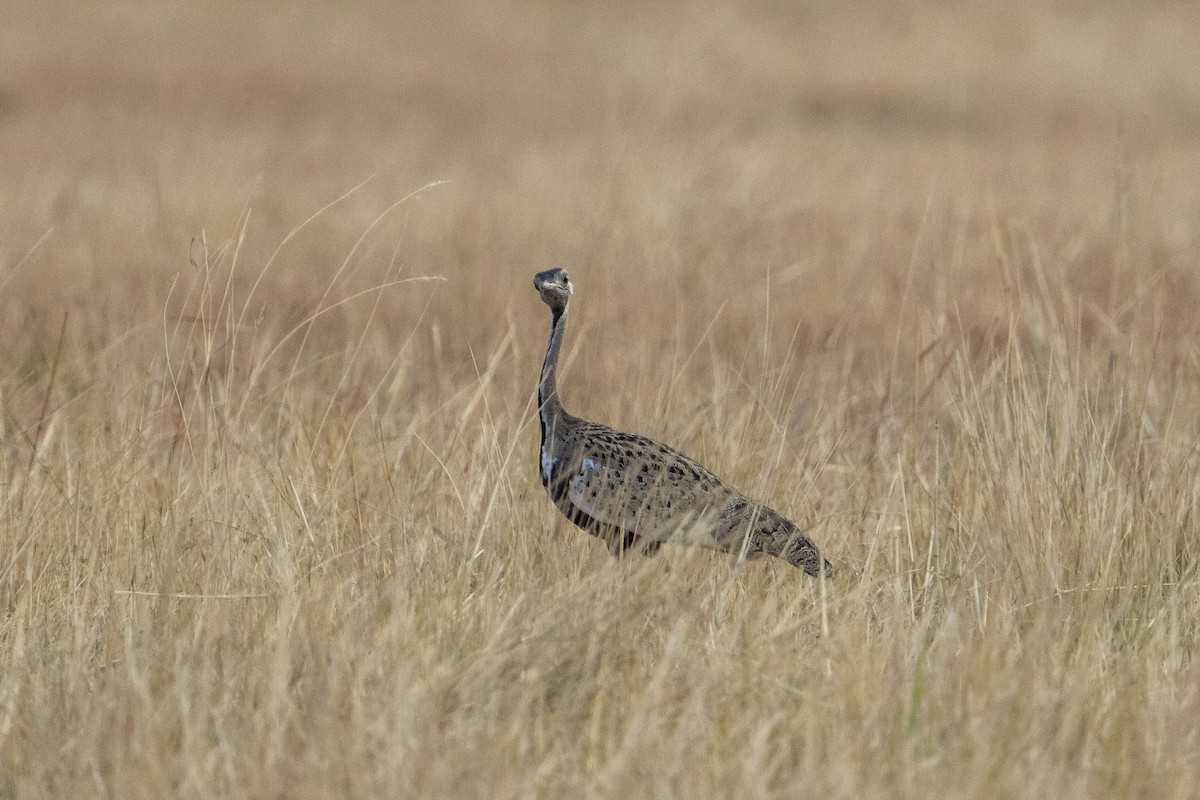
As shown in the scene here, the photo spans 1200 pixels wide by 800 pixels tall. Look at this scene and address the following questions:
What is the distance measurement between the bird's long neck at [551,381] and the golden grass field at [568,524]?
0.15 metres

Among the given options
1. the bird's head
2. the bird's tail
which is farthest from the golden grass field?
the bird's head

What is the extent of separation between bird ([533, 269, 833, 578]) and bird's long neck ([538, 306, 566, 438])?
A: 5 cm

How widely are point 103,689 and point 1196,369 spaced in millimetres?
3960

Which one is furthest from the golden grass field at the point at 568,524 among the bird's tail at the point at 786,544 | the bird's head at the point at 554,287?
the bird's head at the point at 554,287

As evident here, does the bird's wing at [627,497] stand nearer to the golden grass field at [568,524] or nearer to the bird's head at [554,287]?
the golden grass field at [568,524]

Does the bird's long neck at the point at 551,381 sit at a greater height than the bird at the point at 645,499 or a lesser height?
greater

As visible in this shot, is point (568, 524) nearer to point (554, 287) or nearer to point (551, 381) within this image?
point (551, 381)

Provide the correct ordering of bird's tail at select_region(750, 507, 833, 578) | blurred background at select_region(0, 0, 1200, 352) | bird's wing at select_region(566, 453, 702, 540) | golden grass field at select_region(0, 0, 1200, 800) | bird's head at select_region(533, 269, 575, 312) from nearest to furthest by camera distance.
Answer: golden grass field at select_region(0, 0, 1200, 800) < bird's tail at select_region(750, 507, 833, 578) < bird's wing at select_region(566, 453, 702, 540) < bird's head at select_region(533, 269, 575, 312) < blurred background at select_region(0, 0, 1200, 352)

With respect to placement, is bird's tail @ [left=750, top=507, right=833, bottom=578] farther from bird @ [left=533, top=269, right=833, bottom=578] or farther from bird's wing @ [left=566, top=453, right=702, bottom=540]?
bird's wing @ [left=566, top=453, right=702, bottom=540]

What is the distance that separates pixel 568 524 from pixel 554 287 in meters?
0.63

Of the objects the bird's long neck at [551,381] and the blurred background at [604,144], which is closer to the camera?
the bird's long neck at [551,381]

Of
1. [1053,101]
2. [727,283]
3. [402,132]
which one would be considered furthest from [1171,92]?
[727,283]

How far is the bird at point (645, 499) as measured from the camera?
12.3ft

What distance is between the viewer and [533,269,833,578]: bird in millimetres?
3756
